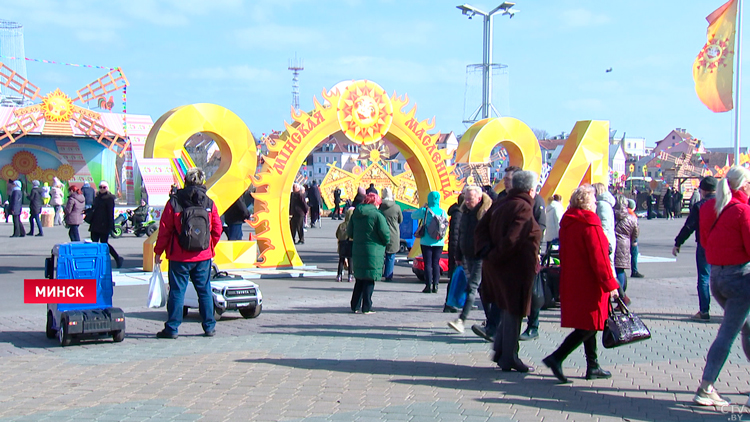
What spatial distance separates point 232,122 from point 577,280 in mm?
8971

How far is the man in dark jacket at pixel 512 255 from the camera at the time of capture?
5.55m

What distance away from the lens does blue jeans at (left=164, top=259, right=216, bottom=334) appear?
698cm

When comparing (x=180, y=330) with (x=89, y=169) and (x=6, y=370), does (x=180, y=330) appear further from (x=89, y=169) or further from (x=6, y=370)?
(x=89, y=169)

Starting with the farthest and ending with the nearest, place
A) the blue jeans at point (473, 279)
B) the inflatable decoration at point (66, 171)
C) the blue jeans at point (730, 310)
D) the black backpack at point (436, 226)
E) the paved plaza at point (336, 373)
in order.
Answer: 1. the inflatable decoration at point (66, 171)
2. the black backpack at point (436, 226)
3. the blue jeans at point (473, 279)
4. the blue jeans at point (730, 310)
5. the paved plaza at point (336, 373)

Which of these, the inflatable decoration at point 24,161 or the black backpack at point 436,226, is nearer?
the black backpack at point 436,226

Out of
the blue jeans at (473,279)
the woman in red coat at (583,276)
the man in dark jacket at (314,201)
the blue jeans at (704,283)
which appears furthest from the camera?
the man in dark jacket at (314,201)

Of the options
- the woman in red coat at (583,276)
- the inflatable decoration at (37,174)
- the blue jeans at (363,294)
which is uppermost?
the inflatable decoration at (37,174)

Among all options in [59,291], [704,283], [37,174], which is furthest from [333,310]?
[37,174]

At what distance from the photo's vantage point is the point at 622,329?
17.3ft

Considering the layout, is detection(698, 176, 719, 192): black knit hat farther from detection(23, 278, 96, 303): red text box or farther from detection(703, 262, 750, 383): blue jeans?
detection(23, 278, 96, 303): red text box

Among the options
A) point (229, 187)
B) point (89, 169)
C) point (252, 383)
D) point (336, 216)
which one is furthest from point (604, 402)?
point (89, 169)

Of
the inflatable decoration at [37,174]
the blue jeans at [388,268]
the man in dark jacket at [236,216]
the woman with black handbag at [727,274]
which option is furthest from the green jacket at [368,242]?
the inflatable decoration at [37,174]

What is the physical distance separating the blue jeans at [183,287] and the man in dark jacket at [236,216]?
246 inches

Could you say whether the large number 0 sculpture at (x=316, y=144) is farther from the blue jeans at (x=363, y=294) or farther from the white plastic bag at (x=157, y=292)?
the white plastic bag at (x=157, y=292)
